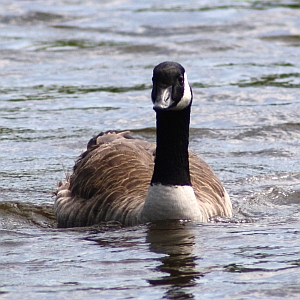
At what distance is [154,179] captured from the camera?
8148 mm

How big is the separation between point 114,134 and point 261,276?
406 centimetres

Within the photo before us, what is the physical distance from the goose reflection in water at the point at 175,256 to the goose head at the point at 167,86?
1091 millimetres

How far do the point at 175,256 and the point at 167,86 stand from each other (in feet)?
5.00

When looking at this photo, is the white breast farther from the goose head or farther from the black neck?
the goose head

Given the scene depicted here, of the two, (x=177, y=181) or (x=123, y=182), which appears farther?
(x=123, y=182)

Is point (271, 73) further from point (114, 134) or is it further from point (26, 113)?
point (114, 134)

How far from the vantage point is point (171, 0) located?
2386 centimetres

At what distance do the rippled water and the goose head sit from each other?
1142mm

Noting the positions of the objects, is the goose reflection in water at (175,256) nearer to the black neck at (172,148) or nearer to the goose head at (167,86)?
the black neck at (172,148)

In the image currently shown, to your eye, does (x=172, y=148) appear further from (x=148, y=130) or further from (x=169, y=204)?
(x=148, y=130)

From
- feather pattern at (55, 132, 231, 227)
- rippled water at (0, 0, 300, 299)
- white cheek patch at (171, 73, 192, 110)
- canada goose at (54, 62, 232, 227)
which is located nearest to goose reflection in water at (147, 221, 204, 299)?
rippled water at (0, 0, 300, 299)

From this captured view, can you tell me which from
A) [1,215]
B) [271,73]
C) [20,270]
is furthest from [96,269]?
[271,73]

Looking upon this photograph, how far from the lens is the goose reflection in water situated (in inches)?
248

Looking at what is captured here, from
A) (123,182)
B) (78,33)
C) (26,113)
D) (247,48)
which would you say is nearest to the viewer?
(123,182)
